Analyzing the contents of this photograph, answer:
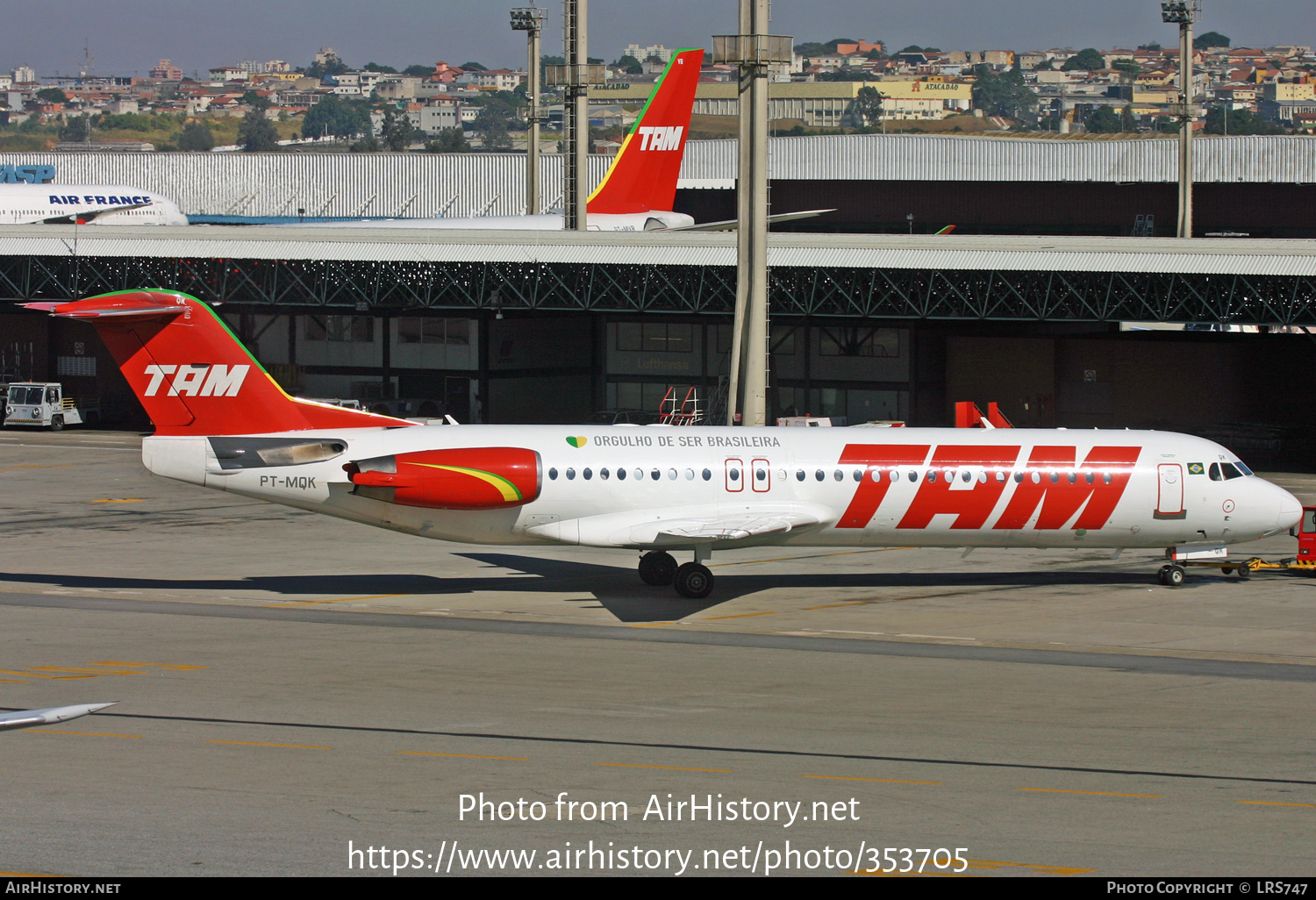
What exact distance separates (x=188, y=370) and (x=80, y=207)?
61.5 meters

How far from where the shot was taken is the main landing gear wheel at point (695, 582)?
30.2 metres

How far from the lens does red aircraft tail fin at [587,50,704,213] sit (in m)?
66.2

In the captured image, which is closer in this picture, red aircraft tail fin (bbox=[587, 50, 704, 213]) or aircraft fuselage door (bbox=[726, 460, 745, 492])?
aircraft fuselage door (bbox=[726, 460, 745, 492])

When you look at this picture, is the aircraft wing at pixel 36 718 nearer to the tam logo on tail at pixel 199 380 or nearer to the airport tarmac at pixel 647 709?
the airport tarmac at pixel 647 709

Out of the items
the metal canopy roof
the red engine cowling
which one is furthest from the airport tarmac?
the metal canopy roof

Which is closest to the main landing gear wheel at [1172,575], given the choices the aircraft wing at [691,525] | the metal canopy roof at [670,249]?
the aircraft wing at [691,525]

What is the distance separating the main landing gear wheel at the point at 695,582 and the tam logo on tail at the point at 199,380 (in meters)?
10.0

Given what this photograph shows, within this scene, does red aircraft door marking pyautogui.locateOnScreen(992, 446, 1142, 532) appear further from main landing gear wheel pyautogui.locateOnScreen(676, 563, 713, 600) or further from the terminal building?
the terminal building

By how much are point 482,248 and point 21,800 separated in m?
48.7

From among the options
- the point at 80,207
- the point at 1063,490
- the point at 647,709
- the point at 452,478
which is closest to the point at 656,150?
the point at 80,207

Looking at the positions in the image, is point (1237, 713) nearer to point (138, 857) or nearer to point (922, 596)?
point (922, 596)

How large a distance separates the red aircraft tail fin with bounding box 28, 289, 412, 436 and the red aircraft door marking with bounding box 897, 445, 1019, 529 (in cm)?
1359

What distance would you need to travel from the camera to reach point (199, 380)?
1155 inches

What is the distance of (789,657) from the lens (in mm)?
24641
